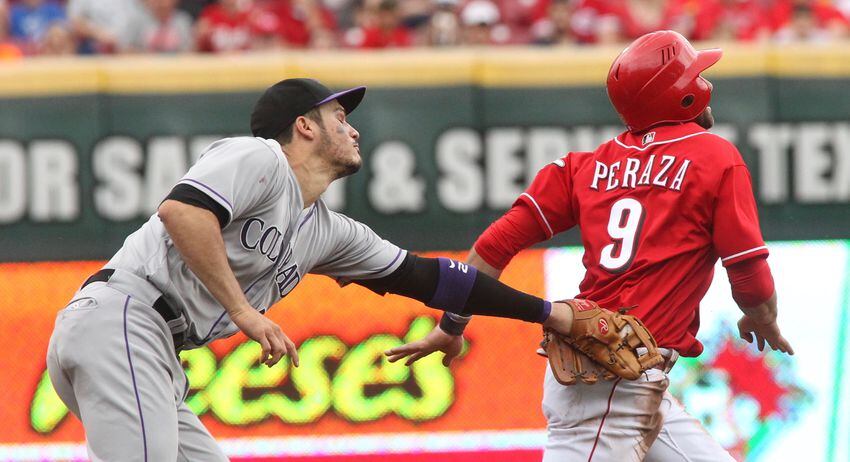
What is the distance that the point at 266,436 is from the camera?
661cm

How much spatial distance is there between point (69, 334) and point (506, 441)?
3.49m

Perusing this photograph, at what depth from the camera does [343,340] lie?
6746mm

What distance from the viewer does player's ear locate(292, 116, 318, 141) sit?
3.91 metres

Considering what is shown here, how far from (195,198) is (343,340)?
3.37 m

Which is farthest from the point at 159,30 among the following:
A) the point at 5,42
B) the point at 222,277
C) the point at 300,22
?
the point at 222,277

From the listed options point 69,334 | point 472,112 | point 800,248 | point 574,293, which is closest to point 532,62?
point 472,112

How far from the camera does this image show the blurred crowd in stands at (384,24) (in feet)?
26.9

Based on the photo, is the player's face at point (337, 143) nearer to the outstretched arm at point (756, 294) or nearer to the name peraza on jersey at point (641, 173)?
the name peraza on jersey at point (641, 173)

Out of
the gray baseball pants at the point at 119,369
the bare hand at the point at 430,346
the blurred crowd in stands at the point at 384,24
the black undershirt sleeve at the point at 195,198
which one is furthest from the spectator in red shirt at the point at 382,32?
the black undershirt sleeve at the point at 195,198

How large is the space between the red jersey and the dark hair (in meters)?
0.85

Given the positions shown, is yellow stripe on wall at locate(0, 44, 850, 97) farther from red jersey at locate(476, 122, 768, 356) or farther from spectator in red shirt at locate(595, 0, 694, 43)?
red jersey at locate(476, 122, 768, 356)

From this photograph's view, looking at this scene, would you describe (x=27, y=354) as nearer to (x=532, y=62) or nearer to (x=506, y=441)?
(x=506, y=441)

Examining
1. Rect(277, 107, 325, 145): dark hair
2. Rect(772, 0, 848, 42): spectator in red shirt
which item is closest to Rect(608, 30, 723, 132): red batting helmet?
Rect(277, 107, 325, 145): dark hair

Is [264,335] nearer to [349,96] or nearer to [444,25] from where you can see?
[349,96]
